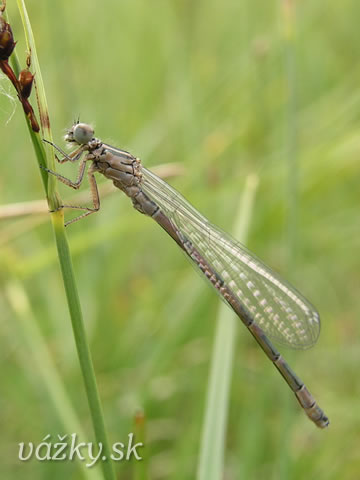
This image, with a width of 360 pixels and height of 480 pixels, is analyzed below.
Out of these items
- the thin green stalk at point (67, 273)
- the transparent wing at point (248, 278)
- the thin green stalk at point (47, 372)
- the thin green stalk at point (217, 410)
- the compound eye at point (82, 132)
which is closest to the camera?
the thin green stalk at point (67, 273)

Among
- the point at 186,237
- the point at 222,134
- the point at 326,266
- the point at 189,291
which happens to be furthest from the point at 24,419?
the point at 326,266

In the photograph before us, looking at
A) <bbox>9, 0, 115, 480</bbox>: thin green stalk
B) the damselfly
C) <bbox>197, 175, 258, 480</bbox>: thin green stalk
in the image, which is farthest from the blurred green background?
<bbox>197, 175, 258, 480</bbox>: thin green stalk

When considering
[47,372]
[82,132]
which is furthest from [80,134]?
[47,372]

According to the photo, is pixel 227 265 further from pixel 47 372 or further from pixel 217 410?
pixel 217 410

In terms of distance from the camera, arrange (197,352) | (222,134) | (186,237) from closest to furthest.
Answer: (186,237)
(197,352)
(222,134)

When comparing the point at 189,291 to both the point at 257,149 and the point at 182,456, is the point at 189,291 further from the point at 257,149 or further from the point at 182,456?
the point at 257,149

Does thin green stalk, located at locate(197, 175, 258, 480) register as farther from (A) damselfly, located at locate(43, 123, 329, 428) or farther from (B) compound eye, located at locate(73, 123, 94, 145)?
(B) compound eye, located at locate(73, 123, 94, 145)

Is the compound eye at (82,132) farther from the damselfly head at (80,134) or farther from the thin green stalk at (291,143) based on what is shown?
the thin green stalk at (291,143)

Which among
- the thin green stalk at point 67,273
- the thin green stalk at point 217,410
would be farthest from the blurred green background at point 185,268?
the thin green stalk at point 217,410
